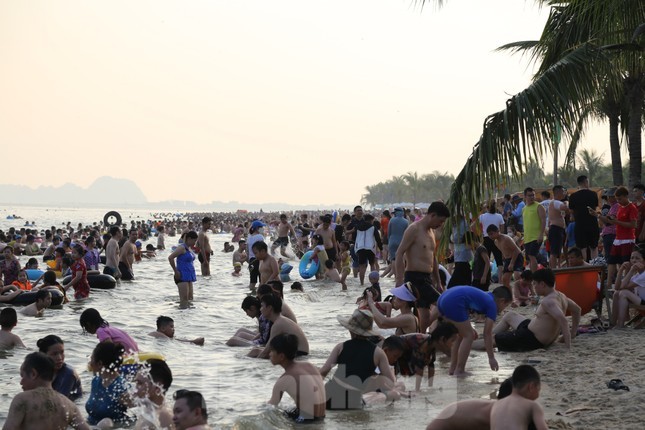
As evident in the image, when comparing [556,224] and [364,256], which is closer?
[556,224]

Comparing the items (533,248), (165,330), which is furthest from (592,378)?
(165,330)

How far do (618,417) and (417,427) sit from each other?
1505 mm

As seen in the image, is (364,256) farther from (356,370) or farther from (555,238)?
(356,370)

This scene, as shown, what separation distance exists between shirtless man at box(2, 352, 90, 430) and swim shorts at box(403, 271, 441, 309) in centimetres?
420

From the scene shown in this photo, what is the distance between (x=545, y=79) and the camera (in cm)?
874

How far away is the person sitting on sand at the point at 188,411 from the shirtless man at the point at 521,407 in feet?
5.76

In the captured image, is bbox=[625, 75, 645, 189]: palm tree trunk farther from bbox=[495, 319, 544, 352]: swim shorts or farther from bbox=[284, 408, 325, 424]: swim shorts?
bbox=[284, 408, 325, 424]: swim shorts

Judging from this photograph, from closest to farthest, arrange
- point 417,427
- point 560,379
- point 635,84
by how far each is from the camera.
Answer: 1. point 417,427
2. point 560,379
3. point 635,84

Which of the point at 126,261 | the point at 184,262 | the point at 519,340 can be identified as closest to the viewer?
the point at 519,340

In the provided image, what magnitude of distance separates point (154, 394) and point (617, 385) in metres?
3.90

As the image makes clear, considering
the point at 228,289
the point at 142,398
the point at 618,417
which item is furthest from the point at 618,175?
the point at 142,398

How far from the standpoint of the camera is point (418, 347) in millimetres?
7121

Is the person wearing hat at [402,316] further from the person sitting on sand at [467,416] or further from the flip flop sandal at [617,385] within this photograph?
the person sitting on sand at [467,416]

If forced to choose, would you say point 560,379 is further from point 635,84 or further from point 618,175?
point 618,175
